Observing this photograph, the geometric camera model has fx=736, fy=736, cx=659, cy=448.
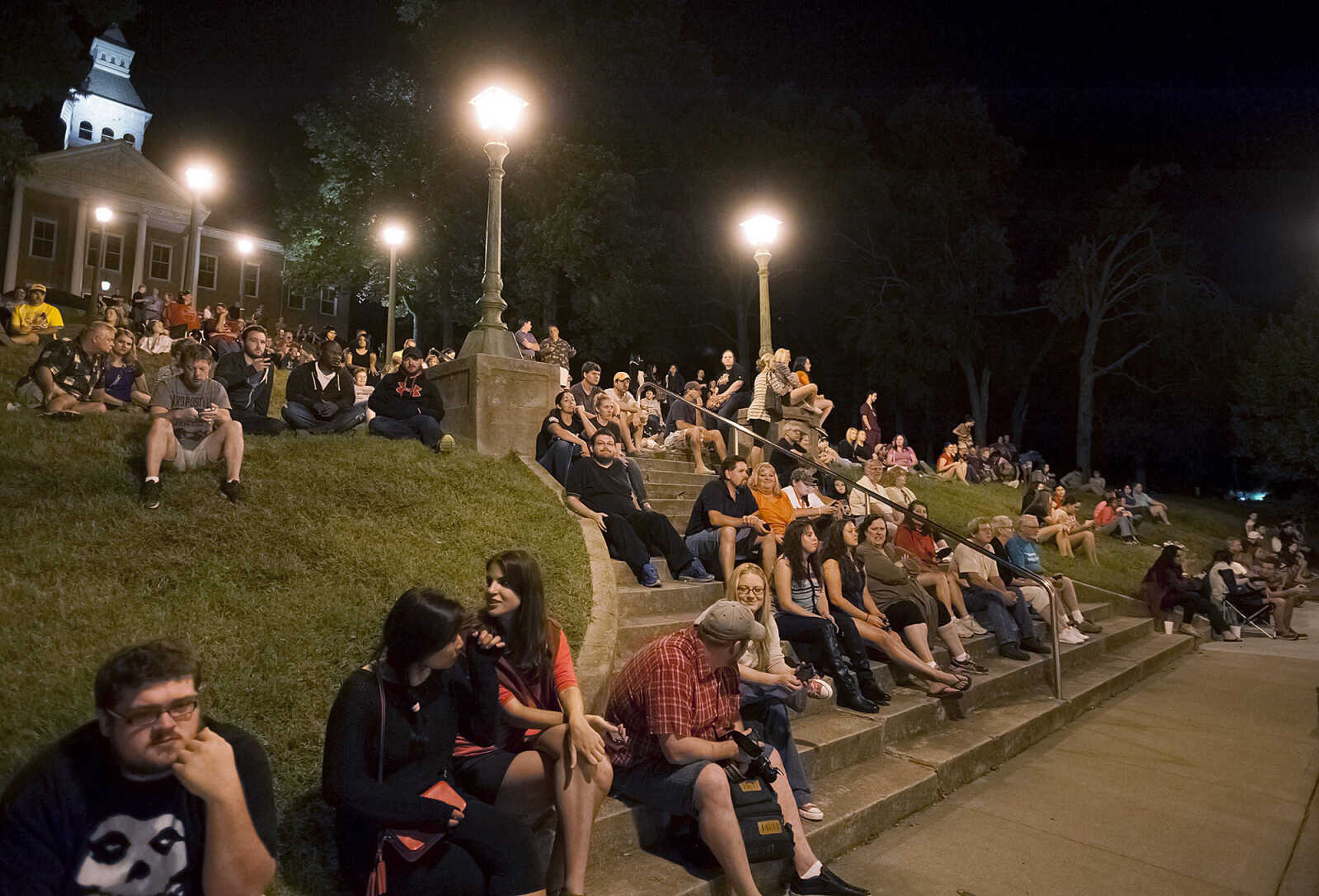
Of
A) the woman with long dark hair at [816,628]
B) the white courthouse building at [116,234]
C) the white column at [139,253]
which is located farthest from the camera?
the white column at [139,253]

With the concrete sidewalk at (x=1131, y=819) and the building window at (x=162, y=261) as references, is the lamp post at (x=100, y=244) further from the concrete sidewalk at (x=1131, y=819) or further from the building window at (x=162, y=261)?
the concrete sidewalk at (x=1131, y=819)

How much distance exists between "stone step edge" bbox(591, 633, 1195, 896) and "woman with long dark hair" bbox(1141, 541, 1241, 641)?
329 centimetres

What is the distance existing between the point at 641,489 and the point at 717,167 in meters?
24.4

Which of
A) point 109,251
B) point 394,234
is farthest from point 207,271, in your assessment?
point 394,234

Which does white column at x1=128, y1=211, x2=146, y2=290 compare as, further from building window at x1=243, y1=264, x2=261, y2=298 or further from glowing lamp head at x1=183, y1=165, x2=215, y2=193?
glowing lamp head at x1=183, y1=165, x2=215, y2=193

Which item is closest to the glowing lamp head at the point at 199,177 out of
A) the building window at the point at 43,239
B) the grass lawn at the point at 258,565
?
the grass lawn at the point at 258,565

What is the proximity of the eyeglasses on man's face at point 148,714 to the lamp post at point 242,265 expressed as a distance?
1427 inches

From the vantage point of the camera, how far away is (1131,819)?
13.9ft

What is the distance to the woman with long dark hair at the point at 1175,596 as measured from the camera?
10.5 metres

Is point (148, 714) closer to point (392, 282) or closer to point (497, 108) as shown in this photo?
point (497, 108)

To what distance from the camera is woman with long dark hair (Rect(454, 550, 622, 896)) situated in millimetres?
2959

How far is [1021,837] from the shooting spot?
396 cm

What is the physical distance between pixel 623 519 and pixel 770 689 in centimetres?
253

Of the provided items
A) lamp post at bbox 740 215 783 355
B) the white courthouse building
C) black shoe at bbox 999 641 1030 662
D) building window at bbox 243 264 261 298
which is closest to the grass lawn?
black shoe at bbox 999 641 1030 662
